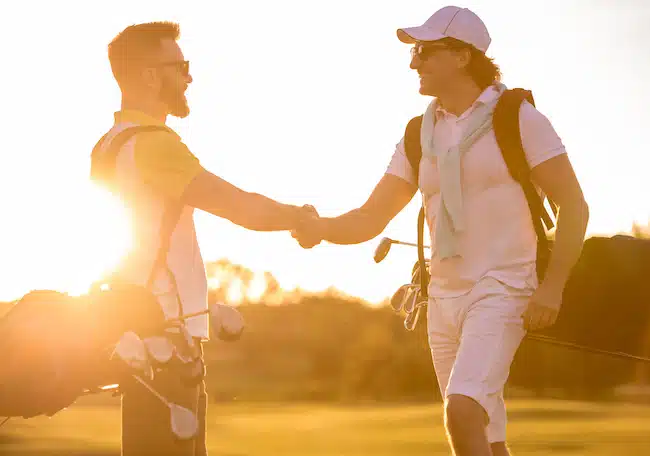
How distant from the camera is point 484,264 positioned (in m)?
5.88

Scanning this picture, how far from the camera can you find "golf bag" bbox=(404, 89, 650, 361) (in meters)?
5.89

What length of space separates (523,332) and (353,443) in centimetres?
818

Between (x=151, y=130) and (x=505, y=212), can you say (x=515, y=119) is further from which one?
(x=151, y=130)

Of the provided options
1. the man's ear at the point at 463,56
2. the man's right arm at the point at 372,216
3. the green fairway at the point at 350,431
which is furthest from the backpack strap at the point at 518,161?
the green fairway at the point at 350,431

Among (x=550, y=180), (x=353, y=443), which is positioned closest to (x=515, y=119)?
(x=550, y=180)

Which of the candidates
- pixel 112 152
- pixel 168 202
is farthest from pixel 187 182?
pixel 112 152

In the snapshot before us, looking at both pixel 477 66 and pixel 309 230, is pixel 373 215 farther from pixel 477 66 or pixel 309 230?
pixel 477 66

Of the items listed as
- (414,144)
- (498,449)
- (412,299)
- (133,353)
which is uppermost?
(414,144)

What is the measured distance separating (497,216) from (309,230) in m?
1.41

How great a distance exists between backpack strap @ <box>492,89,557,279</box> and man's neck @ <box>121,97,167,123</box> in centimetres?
147

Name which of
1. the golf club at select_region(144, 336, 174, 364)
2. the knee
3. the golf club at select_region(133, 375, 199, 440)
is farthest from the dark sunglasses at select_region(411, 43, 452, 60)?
the golf club at select_region(133, 375, 199, 440)

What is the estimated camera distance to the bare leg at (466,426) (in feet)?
18.1

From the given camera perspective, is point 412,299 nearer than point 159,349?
No

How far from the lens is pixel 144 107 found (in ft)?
19.1
